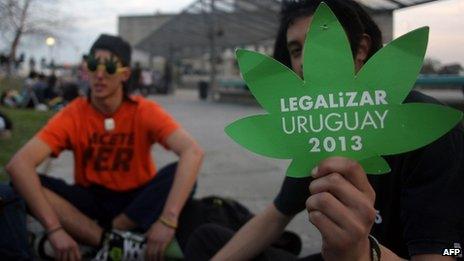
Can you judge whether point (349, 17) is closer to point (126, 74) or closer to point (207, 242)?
point (207, 242)

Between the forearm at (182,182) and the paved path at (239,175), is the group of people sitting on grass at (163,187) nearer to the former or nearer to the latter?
the forearm at (182,182)

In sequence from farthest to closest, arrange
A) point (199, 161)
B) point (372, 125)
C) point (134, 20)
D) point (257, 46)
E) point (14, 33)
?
point (134, 20), point (14, 33), point (257, 46), point (199, 161), point (372, 125)

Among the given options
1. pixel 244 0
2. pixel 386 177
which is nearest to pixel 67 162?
pixel 386 177

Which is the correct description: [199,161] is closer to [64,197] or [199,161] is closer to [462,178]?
[64,197]

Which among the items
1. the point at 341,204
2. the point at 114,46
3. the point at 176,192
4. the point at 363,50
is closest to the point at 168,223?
the point at 176,192

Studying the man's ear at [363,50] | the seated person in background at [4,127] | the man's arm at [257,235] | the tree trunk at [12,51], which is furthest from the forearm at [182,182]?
the tree trunk at [12,51]

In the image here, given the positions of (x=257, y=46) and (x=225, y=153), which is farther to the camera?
(x=257, y=46)

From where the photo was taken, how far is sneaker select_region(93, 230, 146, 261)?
291 cm

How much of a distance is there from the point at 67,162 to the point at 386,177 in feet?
19.9

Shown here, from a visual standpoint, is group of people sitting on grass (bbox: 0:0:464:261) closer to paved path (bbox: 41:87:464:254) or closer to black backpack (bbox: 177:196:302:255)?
black backpack (bbox: 177:196:302:255)

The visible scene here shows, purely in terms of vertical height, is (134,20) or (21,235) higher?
(134,20)

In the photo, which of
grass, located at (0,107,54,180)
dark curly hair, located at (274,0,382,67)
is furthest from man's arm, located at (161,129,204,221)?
grass, located at (0,107,54,180)

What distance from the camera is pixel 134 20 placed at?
45312 mm

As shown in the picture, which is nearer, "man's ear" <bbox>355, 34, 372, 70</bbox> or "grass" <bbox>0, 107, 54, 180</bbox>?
"man's ear" <bbox>355, 34, 372, 70</bbox>
